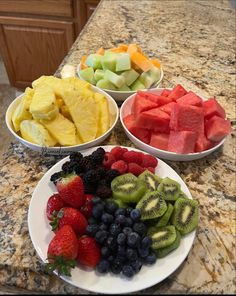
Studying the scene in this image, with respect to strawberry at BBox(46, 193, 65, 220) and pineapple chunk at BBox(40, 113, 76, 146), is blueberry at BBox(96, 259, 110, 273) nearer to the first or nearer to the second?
strawberry at BBox(46, 193, 65, 220)

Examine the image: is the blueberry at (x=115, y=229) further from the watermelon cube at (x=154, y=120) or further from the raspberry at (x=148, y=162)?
the watermelon cube at (x=154, y=120)

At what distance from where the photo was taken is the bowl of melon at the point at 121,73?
3.59ft

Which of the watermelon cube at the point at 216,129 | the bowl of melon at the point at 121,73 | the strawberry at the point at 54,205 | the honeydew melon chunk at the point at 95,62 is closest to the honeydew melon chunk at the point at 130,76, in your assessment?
the bowl of melon at the point at 121,73

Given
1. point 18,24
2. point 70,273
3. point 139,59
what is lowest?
point 18,24

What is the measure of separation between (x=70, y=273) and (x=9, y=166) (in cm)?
42

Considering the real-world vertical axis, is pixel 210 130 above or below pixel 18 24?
above

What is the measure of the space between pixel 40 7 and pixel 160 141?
1790 millimetres

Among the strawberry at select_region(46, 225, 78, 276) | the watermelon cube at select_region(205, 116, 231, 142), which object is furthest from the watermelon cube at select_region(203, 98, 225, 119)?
the strawberry at select_region(46, 225, 78, 276)

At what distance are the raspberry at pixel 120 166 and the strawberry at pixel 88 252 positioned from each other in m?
0.20

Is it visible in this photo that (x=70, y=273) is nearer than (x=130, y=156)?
Yes

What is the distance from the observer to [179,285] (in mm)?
616

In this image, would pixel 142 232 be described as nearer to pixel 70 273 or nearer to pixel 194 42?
pixel 70 273

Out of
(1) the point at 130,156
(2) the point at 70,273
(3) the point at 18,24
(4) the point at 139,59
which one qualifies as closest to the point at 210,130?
(1) the point at 130,156

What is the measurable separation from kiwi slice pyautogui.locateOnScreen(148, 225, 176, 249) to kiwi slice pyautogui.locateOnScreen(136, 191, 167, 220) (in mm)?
31
